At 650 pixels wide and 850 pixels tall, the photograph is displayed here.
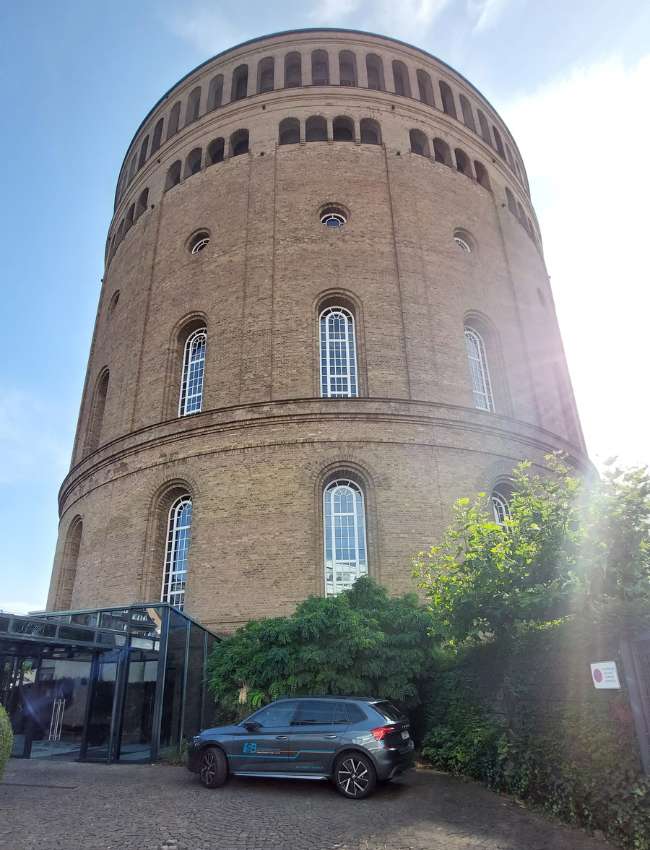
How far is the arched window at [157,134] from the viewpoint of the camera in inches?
1072

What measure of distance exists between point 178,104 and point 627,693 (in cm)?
2873

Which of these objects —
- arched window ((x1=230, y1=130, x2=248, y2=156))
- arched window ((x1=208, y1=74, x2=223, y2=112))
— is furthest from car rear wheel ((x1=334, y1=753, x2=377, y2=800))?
arched window ((x1=208, y1=74, x2=223, y2=112))

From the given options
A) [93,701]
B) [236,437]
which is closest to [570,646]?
[93,701]

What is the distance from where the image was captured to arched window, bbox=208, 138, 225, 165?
2452 centimetres

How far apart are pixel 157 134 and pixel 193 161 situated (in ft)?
13.6

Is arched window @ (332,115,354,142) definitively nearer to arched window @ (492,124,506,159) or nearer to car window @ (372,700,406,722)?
arched window @ (492,124,506,159)

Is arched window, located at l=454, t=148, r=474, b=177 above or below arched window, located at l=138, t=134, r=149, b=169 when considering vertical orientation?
below

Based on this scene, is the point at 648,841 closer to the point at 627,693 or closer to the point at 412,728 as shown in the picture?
the point at 627,693

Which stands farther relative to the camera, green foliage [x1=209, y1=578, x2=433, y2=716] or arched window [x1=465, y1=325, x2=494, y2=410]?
arched window [x1=465, y1=325, x2=494, y2=410]

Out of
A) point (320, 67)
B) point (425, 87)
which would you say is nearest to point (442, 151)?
point (425, 87)

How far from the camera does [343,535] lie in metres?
16.3

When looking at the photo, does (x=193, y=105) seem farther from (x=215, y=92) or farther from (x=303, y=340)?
(x=303, y=340)

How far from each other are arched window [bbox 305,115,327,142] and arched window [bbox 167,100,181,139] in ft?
21.1

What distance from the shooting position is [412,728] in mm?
11664
